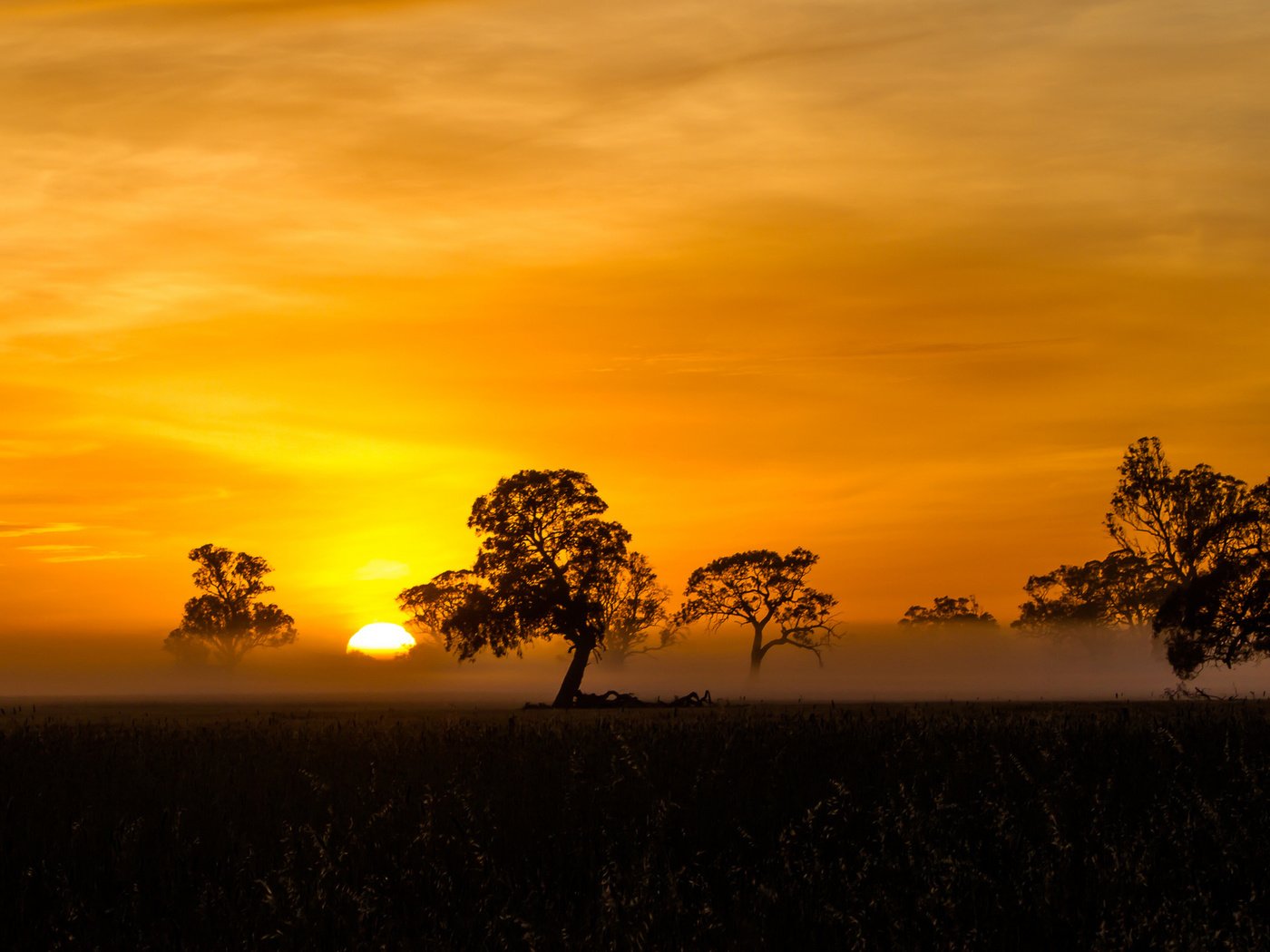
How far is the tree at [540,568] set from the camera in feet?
183

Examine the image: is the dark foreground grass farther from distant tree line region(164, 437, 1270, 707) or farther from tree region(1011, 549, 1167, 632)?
tree region(1011, 549, 1167, 632)

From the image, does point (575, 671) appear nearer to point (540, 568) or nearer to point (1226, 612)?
point (540, 568)

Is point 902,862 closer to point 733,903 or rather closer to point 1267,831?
point 733,903

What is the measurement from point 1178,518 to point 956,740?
64452 mm

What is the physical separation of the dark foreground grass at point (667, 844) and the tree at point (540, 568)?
3774 cm

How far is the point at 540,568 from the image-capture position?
5625 centimetres

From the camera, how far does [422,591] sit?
209 ft

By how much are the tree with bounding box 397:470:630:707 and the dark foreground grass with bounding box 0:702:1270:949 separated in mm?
37735

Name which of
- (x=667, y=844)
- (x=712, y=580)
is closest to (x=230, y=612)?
(x=712, y=580)

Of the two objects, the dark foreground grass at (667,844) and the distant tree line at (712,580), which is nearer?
the dark foreground grass at (667,844)

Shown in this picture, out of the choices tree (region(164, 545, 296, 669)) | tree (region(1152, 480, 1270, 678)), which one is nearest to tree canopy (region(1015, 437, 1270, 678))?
tree (region(1152, 480, 1270, 678))

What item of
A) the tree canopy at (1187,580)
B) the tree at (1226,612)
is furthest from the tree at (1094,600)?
the tree at (1226,612)

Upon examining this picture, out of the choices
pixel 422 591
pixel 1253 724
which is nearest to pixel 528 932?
pixel 1253 724

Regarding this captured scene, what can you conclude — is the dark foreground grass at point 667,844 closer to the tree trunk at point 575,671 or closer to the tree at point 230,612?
the tree trunk at point 575,671
